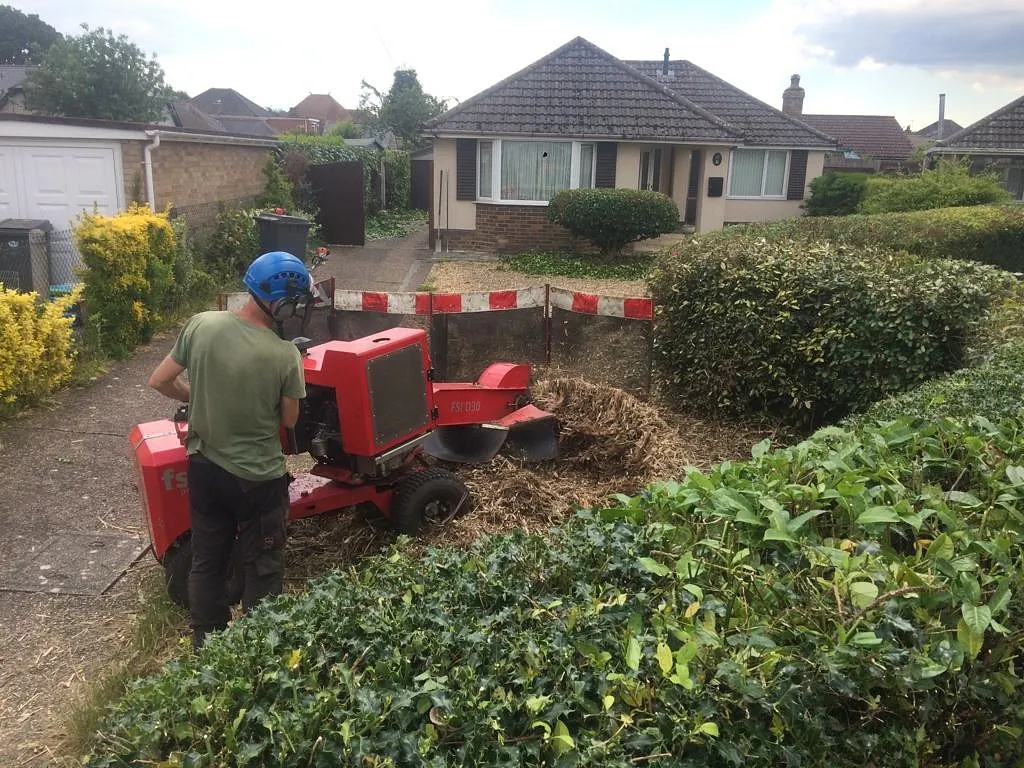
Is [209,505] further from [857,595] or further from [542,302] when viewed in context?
[542,302]

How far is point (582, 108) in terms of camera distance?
18.8 metres

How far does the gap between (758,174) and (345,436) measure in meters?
21.2

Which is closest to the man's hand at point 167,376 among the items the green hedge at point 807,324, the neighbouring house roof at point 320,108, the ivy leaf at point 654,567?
the ivy leaf at point 654,567

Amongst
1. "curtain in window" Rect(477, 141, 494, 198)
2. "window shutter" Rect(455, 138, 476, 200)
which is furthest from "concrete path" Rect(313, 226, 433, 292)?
"curtain in window" Rect(477, 141, 494, 198)

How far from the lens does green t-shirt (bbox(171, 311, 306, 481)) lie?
360cm

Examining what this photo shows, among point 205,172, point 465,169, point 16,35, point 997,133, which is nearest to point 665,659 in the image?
point 205,172

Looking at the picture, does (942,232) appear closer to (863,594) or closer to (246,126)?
(863,594)

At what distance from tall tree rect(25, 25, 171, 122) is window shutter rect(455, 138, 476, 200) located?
44.2ft

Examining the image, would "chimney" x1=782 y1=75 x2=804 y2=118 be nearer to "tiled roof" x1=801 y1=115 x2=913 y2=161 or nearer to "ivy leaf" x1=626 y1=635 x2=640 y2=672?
"tiled roof" x1=801 y1=115 x2=913 y2=161

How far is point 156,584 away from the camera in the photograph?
472cm

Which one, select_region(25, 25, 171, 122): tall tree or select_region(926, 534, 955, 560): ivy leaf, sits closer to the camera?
select_region(926, 534, 955, 560): ivy leaf

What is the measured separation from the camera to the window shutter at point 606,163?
60.4 feet

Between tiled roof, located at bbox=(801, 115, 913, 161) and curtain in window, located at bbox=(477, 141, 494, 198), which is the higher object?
tiled roof, located at bbox=(801, 115, 913, 161)

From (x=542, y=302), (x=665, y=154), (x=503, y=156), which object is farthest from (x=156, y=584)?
(x=665, y=154)
